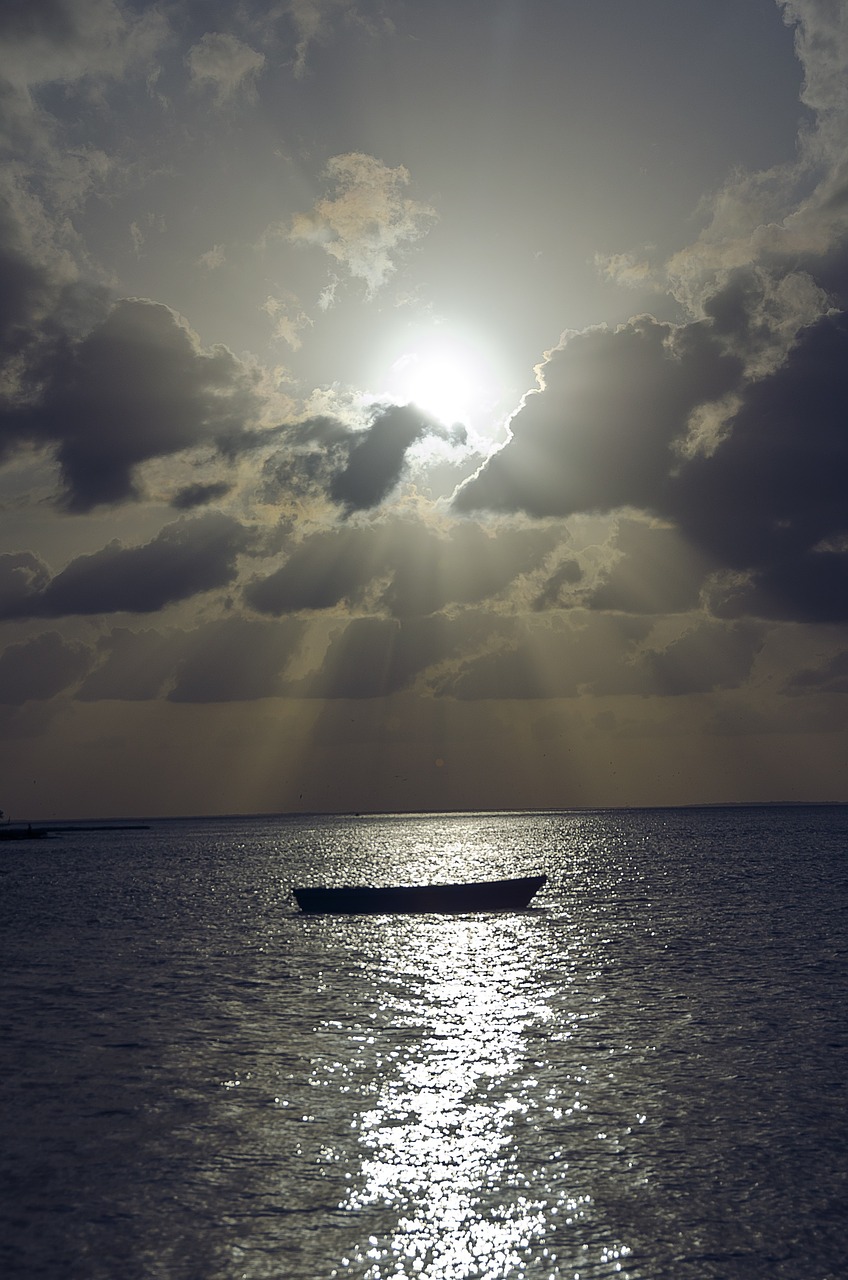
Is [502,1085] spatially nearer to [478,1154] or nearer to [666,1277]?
[478,1154]

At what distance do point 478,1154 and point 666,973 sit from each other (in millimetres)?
30671

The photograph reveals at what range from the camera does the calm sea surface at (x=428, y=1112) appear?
19250 millimetres

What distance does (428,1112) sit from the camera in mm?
27703

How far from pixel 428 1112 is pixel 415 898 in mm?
62158

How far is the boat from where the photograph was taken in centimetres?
8850

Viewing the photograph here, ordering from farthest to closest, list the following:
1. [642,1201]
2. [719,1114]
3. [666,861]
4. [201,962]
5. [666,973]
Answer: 1. [666,861]
2. [201,962]
3. [666,973]
4. [719,1114]
5. [642,1201]

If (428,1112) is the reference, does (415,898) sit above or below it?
above

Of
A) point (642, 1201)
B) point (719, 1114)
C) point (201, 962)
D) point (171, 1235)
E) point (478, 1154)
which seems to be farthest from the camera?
point (201, 962)

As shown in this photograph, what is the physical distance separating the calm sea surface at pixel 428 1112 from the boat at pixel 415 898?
2287 cm

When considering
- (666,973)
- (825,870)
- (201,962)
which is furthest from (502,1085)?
(825,870)

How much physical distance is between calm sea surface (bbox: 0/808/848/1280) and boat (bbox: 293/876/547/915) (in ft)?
75.0

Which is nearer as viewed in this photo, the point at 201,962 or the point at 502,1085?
the point at 502,1085

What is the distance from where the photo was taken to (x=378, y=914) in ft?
294

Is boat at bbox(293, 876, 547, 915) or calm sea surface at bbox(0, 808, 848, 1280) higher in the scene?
boat at bbox(293, 876, 547, 915)
